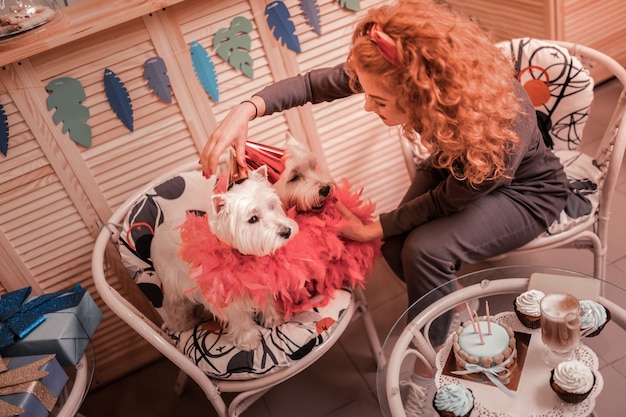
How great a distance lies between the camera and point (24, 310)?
1.65m

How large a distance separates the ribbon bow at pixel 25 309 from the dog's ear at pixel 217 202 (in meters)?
0.63

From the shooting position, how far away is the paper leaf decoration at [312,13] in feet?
6.11

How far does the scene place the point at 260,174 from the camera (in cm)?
147

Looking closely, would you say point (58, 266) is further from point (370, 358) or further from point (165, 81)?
point (370, 358)

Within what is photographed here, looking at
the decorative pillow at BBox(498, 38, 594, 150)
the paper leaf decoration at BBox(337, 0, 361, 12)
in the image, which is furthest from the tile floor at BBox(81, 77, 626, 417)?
the paper leaf decoration at BBox(337, 0, 361, 12)

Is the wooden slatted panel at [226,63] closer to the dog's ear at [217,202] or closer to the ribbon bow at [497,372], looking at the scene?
the dog's ear at [217,202]

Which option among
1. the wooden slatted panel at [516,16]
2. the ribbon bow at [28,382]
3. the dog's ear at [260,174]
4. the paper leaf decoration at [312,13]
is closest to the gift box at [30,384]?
the ribbon bow at [28,382]

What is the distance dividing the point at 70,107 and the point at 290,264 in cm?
91

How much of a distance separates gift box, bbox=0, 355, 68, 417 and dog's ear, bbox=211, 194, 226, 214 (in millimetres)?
637

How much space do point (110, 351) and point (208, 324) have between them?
2.47ft

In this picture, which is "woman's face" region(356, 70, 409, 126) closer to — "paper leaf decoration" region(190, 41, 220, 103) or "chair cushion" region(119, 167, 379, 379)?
"chair cushion" region(119, 167, 379, 379)

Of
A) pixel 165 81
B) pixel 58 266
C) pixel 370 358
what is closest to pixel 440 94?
pixel 165 81

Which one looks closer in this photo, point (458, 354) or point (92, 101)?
point (458, 354)

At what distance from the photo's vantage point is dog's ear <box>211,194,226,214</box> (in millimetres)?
1351
